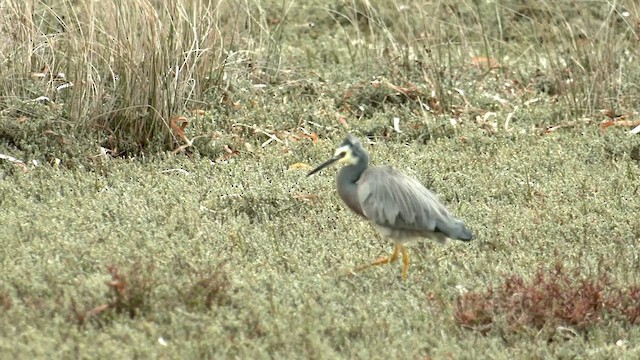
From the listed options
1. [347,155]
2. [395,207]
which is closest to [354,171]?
[347,155]

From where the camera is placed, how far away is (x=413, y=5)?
11.3 metres

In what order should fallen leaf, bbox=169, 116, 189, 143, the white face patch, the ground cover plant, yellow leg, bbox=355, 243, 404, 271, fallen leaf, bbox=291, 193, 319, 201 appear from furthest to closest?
1. fallen leaf, bbox=169, 116, 189, 143
2. fallen leaf, bbox=291, 193, 319, 201
3. the white face patch
4. yellow leg, bbox=355, 243, 404, 271
5. the ground cover plant

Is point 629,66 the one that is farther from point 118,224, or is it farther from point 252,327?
point 252,327

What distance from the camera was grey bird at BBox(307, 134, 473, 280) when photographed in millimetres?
5996

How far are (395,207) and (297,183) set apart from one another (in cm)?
174

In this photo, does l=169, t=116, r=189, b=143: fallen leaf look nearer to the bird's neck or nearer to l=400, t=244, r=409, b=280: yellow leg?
the bird's neck

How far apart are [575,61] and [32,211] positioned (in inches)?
180

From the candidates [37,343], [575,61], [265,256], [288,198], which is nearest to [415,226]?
[265,256]

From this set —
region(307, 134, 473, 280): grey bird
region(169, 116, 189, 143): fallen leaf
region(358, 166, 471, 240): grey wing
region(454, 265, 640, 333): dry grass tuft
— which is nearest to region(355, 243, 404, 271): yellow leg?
region(307, 134, 473, 280): grey bird

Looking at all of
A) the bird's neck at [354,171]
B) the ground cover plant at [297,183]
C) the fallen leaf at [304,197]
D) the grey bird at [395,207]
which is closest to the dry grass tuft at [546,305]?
the ground cover plant at [297,183]

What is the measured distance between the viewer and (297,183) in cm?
772

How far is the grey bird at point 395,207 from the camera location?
5996 mm

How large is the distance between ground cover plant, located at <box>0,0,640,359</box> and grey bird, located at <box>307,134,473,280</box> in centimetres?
21

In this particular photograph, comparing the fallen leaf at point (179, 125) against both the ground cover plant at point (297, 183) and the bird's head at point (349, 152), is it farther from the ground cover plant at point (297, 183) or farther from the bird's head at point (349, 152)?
the bird's head at point (349, 152)
